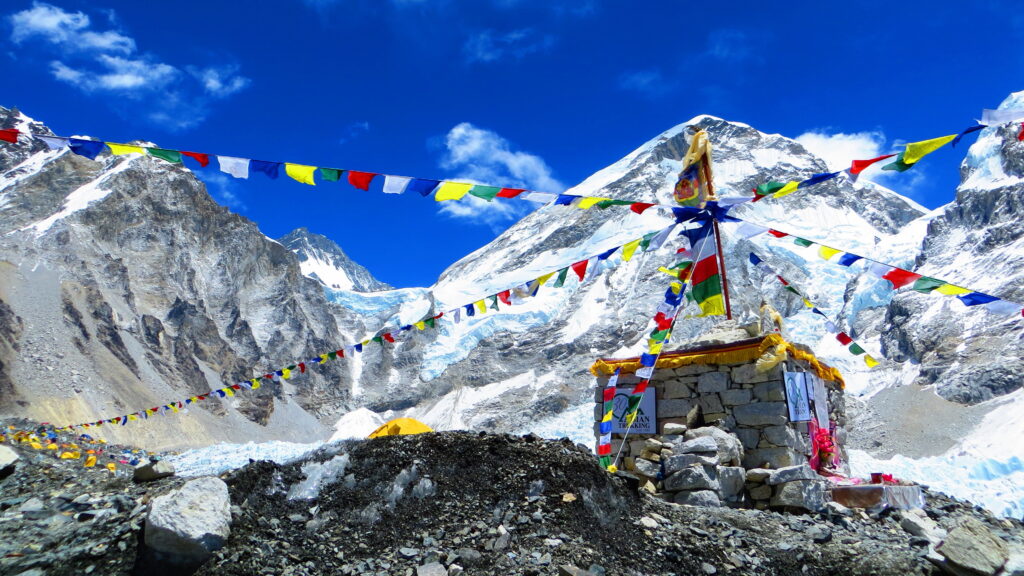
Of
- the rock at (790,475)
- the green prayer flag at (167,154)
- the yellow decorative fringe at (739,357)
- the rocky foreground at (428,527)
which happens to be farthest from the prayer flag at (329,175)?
the rock at (790,475)

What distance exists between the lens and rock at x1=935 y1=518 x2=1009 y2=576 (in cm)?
489

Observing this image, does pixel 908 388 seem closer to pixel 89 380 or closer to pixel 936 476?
pixel 936 476

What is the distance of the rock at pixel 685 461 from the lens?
8.52m

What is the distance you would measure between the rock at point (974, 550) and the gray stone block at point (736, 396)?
456 cm

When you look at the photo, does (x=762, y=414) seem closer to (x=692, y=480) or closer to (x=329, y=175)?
(x=692, y=480)

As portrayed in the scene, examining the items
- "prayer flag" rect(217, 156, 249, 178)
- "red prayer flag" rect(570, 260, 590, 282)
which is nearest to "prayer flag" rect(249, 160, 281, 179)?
"prayer flag" rect(217, 156, 249, 178)

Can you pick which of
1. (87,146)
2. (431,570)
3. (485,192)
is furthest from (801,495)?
(87,146)

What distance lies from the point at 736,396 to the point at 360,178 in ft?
21.5

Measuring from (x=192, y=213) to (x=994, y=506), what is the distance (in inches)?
4030

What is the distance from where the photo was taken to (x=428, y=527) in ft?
18.4

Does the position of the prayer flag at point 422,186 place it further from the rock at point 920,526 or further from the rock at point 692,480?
the rock at point 920,526

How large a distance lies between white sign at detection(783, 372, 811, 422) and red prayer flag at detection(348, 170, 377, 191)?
22.2ft

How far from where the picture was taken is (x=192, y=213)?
9738 centimetres

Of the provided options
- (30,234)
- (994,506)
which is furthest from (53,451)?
(30,234)
